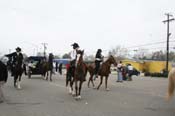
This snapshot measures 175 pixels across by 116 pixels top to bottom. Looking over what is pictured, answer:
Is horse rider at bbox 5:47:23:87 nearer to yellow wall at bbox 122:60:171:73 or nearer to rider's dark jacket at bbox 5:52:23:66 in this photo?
rider's dark jacket at bbox 5:52:23:66

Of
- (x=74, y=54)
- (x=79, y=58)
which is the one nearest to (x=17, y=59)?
(x=74, y=54)

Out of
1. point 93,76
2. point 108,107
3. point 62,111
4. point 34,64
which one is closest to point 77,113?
point 62,111

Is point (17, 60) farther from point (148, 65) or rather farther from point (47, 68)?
point (148, 65)

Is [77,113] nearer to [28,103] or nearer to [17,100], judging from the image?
[28,103]

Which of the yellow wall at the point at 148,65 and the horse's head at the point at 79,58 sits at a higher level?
the horse's head at the point at 79,58

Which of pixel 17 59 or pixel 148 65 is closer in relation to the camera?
pixel 17 59

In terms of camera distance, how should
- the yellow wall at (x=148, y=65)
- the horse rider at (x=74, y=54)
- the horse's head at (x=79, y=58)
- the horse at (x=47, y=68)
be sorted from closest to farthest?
the horse's head at (x=79, y=58) < the horse rider at (x=74, y=54) < the horse at (x=47, y=68) < the yellow wall at (x=148, y=65)

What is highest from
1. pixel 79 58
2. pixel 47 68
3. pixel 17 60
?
pixel 79 58

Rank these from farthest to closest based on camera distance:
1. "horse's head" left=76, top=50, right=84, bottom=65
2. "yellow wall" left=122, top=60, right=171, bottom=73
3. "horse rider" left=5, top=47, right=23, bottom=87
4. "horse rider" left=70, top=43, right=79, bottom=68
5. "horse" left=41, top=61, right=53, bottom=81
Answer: "yellow wall" left=122, top=60, right=171, bottom=73, "horse" left=41, top=61, right=53, bottom=81, "horse rider" left=5, top=47, right=23, bottom=87, "horse rider" left=70, top=43, right=79, bottom=68, "horse's head" left=76, top=50, right=84, bottom=65

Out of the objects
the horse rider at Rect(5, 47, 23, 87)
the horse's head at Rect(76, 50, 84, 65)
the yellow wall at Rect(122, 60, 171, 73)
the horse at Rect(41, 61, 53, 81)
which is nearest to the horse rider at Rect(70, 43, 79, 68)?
the horse's head at Rect(76, 50, 84, 65)

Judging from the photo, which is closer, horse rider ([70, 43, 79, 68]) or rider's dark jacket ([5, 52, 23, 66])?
horse rider ([70, 43, 79, 68])

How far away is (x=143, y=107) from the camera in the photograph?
39.5 feet

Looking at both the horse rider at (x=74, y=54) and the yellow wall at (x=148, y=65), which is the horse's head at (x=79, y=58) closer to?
the horse rider at (x=74, y=54)

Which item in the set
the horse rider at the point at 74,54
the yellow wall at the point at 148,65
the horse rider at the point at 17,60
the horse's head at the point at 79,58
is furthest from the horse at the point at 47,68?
the yellow wall at the point at 148,65
